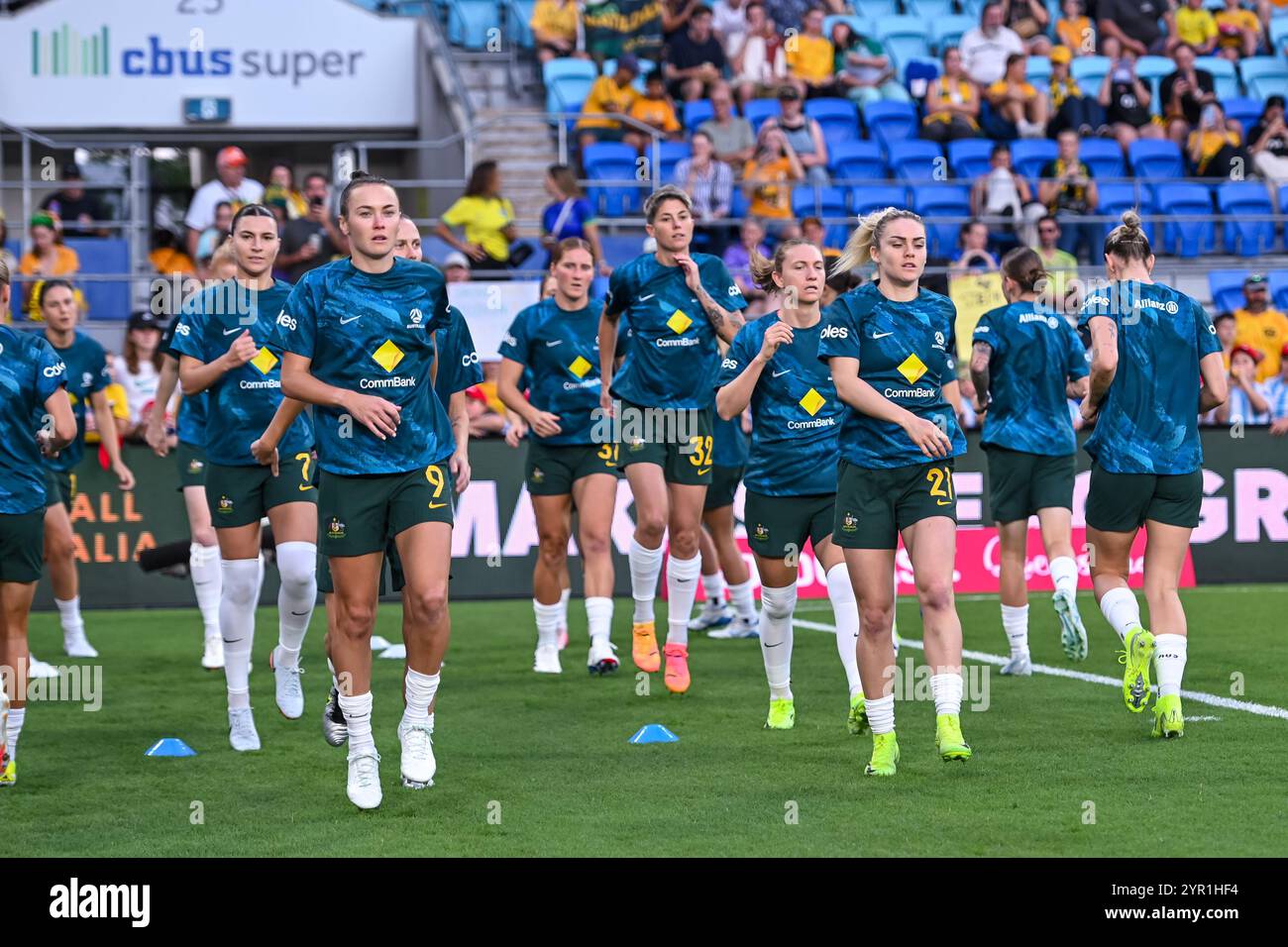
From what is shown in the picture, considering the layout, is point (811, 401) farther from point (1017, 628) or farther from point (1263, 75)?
point (1263, 75)

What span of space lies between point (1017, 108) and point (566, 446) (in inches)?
491

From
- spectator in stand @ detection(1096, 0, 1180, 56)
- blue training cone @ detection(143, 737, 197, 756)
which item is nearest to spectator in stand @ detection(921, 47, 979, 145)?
spectator in stand @ detection(1096, 0, 1180, 56)

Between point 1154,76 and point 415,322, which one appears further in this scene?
point 1154,76

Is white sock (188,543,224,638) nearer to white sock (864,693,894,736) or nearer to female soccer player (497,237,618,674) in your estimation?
female soccer player (497,237,618,674)

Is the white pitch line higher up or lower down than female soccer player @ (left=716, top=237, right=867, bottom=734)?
lower down

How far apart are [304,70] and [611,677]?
1363cm

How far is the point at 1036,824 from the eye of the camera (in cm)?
621

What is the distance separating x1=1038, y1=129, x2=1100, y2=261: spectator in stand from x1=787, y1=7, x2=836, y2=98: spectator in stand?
3082mm

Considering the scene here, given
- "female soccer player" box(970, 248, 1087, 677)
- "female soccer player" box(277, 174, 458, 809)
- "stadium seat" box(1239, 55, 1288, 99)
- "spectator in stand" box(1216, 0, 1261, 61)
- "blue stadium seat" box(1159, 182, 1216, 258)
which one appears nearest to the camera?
"female soccer player" box(277, 174, 458, 809)

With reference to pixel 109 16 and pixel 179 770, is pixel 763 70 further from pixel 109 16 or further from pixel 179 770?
pixel 179 770

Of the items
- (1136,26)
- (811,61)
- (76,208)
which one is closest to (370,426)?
(76,208)

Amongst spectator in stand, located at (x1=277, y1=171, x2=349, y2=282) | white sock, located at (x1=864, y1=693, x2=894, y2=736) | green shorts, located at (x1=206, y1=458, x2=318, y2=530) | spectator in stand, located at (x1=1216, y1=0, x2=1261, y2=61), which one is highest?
spectator in stand, located at (x1=1216, y1=0, x2=1261, y2=61)

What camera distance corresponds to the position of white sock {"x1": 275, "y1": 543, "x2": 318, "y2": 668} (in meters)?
8.56

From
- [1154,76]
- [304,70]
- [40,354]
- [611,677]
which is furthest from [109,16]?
→ [40,354]
